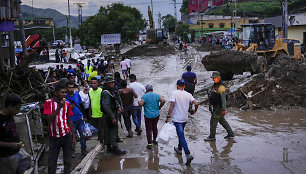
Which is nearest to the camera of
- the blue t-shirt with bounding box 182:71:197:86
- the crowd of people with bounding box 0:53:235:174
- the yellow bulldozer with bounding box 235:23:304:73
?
the crowd of people with bounding box 0:53:235:174

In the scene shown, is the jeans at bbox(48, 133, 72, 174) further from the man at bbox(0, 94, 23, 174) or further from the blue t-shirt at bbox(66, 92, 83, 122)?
the blue t-shirt at bbox(66, 92, 83, 122)

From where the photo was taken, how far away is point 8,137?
445 cm

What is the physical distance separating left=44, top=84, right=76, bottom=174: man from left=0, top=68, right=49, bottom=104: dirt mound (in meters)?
2.96

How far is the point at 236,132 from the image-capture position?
9.62m

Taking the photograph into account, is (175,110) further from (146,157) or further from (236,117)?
(236,117)

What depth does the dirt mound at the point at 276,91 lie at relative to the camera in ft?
40.9

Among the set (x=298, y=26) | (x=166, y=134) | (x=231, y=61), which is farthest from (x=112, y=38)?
(x=166, y=134)

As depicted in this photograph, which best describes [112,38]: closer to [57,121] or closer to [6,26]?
[6,26]

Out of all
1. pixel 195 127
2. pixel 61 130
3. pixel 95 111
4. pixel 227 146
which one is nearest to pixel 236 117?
pixel 195 127

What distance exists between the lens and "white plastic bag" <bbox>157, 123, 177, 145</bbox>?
696 centimetres

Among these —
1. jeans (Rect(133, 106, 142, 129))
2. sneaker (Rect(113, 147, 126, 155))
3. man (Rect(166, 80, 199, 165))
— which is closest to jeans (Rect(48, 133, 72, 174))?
sneaker (Rect(113, 147, 126, 155))

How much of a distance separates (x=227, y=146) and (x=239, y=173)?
6.13 ft

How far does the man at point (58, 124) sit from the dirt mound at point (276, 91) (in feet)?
27.1

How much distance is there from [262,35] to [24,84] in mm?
16142
